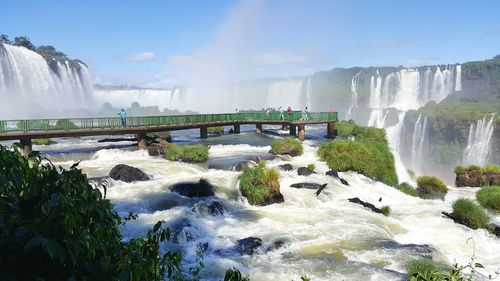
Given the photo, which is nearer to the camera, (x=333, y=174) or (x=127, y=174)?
(x=127, y=174)

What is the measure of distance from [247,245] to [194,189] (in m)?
6.33

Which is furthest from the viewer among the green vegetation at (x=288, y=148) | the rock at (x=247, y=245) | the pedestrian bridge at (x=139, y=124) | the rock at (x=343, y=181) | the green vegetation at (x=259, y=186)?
the green vegetation at (x=288, y=148)

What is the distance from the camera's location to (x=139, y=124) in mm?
34156

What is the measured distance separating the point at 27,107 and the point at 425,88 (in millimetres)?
77323

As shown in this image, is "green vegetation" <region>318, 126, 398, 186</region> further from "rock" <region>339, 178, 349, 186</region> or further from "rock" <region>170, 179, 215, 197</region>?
"rock" <region>170, 179, 215, 197</region>

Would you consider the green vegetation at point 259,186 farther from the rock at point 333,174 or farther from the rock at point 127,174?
the rock at point 127,174

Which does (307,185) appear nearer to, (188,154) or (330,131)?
(188,154)

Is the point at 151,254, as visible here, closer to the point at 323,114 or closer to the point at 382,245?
the point at 382,245

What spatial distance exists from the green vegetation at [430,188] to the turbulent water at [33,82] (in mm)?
59298

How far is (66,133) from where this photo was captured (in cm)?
3044

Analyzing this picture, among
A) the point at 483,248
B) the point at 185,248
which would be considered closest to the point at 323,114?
the point at 483,248

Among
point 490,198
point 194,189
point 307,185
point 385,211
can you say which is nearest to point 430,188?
point 490,198

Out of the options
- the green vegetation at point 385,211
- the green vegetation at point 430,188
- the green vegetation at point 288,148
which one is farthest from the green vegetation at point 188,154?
the green vegetation at point 430,188

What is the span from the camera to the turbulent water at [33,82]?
61.3 m
